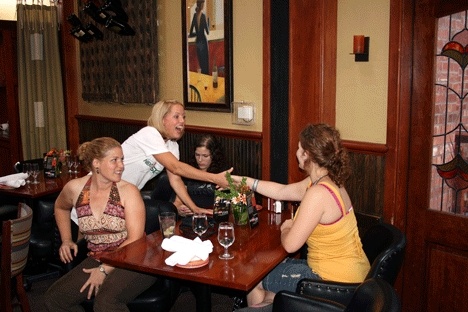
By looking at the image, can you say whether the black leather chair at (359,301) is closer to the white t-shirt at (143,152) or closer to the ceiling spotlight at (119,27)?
the white t-shirt at (143,152)

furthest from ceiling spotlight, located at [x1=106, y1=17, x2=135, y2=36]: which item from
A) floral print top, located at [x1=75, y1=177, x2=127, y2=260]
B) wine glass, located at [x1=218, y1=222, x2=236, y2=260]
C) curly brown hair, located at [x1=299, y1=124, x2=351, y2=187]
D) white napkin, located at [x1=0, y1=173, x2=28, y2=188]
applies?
wine glass, located at [x1=218, y1=222, x2=236, y2=260]

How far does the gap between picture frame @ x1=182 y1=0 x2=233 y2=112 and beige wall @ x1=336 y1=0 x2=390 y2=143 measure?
1038 mm

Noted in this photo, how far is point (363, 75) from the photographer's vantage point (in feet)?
11.8

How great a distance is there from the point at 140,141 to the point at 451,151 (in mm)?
2034

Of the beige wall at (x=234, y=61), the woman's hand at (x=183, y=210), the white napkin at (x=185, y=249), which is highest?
the beige wall at (x=234, y=61)

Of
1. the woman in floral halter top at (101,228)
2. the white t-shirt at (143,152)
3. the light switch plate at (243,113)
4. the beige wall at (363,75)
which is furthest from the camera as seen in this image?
the light switch plate at (243,113)

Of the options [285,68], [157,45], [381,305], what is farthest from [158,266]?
[157,45]

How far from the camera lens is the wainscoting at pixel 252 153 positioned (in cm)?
356

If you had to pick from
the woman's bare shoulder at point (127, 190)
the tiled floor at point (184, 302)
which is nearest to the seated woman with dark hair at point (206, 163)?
the tiled floor at point (184, 302)

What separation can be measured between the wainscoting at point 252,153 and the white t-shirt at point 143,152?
2.46 ft

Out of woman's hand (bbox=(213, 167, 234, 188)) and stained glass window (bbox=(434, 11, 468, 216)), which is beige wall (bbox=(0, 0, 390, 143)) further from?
woman's hand (bbox=(213, 167, 234, 188))

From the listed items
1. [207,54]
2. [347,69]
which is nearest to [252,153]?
[207,54]

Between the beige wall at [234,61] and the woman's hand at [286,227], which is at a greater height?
the beige wall at [234,61]

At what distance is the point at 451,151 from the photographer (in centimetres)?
324
